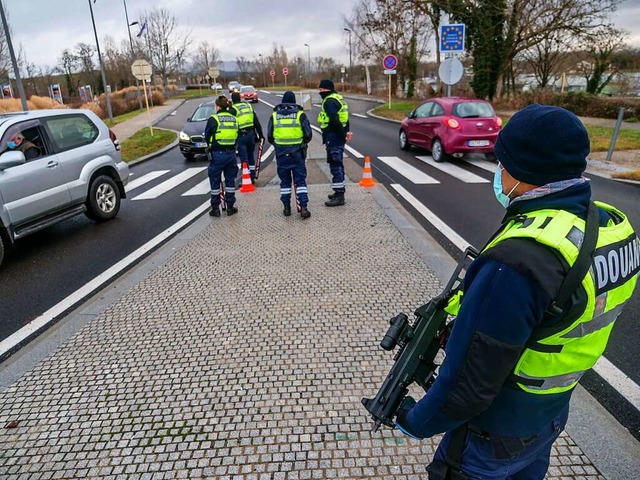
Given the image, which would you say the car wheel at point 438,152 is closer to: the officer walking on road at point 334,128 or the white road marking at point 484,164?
the white road marking at point 484,164

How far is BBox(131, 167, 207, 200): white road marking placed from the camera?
9.88m

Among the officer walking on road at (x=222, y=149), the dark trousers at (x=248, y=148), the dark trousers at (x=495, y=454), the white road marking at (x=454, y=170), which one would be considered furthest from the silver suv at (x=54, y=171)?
the white road marking at (x=454, y=170)

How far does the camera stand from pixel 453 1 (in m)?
24.5

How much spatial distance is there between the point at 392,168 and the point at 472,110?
264 cm

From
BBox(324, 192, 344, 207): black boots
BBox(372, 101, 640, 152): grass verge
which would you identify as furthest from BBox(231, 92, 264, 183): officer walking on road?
BBox(372, 101, 640, 152): grass verge

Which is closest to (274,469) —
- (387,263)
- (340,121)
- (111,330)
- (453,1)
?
(111,330)

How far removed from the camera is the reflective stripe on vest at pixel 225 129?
724cm

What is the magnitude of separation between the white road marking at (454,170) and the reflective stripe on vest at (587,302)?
889 cm

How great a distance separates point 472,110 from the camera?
38.5ft

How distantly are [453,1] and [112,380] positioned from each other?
26991 mm

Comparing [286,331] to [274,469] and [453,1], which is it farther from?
[453,1]

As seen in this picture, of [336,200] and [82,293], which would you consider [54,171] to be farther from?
[336,200]

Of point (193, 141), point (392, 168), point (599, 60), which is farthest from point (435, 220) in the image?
point (599, 60)

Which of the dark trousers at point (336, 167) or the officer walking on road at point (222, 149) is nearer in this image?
the officer walking on road at point (222, 149)
